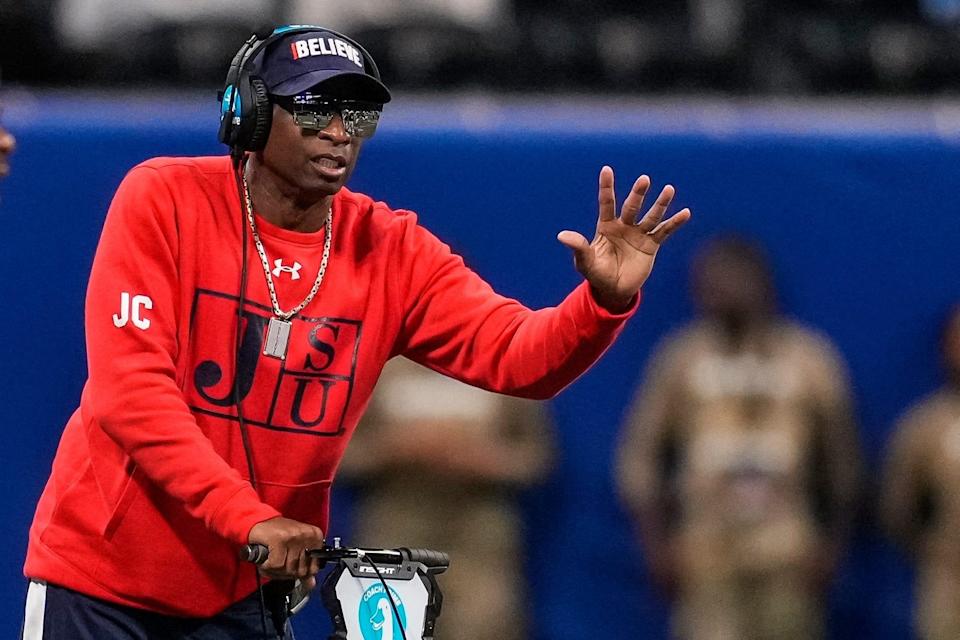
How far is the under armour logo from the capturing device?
310 centimetres

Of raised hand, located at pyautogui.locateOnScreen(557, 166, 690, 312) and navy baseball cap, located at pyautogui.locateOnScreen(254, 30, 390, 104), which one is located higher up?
navy baseball cap, located at pyautogui.locateOnScreen(254, 30, 390, 104)

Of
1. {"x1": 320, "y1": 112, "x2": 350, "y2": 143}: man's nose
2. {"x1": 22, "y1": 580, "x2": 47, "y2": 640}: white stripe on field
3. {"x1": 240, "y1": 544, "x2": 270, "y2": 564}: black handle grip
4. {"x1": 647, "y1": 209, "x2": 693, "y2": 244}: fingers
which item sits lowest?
{"x1": 22, "y1": 580, "x2": 47, "y2": 640}: white stripe on field

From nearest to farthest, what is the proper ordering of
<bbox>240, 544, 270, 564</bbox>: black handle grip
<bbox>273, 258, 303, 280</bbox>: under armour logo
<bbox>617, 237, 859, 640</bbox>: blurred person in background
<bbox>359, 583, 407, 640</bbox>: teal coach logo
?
<bbox>240, 544, 270, 564</bbox>: black handle grip, <bbox>359, 583, 407, 640</bbox>: teal coach logo, <bbox>273, 258, 303, 280</bbox>: under armour logo, <bbox>617, 237, 859, 640</bbox>: blurred person in background

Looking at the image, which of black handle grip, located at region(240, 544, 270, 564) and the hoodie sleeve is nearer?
black handle grip, located at region(240, 544, 270, 564)

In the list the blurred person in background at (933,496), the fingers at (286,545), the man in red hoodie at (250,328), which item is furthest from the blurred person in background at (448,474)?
the fingers at (286,545)

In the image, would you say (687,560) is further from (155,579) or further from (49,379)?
(155,579)

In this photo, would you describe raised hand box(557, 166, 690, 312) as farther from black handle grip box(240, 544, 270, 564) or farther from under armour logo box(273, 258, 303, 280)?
black handle grip box(240, 544, 270, 564)

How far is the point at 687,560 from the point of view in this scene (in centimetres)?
557

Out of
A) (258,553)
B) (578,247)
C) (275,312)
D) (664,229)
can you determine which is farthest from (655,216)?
(258,553)

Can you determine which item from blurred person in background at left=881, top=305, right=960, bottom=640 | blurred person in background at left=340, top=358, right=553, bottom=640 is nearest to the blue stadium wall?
blurred person in background at left=881, top=305, right=960, bottom=640

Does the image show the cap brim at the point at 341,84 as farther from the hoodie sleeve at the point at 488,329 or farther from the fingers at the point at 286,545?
the fingers at the point at 286,545

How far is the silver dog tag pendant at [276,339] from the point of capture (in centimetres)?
306

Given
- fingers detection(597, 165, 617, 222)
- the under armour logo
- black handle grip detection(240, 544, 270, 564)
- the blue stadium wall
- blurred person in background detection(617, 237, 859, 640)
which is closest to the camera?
black handle grip detection(240, 544, 270, 564)

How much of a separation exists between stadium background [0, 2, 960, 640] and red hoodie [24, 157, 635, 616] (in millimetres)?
2650
